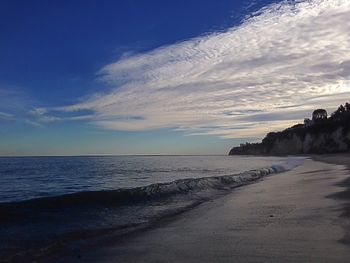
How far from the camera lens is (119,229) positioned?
464 inches

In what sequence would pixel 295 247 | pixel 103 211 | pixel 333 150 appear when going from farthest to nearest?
pixel 333 150
pixel 103 211
pixel 295 247

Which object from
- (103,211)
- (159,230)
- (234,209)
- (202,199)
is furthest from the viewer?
(202,199)

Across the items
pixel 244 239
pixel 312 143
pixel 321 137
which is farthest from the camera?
pixel 312 143

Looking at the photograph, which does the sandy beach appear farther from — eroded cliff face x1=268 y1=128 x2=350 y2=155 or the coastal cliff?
eroded cliff face x1=268 y1=128 x2=350 y2=155

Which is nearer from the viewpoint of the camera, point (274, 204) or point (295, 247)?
point (295, 247)

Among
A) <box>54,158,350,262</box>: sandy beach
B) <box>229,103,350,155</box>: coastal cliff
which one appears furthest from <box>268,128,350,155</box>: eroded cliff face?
<box>54,158,350,262</box>: sandy beach

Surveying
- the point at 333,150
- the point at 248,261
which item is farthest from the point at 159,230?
the point at 333,150

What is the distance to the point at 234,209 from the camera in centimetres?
1452

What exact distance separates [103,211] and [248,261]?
30.6 ft

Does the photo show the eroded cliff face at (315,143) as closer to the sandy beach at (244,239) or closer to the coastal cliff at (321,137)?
the coastal cliff at (321,137)

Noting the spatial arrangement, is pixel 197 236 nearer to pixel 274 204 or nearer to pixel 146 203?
pixel 274 204

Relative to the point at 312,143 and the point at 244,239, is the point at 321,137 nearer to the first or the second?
the point at 312,143

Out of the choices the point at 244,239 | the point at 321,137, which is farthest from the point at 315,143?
the point at 244,239

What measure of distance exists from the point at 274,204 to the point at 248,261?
27.2 feet
